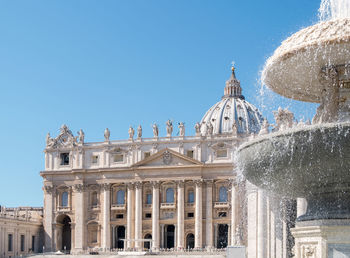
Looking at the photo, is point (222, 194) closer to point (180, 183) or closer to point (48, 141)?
point (180, 183)

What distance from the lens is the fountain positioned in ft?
33.6

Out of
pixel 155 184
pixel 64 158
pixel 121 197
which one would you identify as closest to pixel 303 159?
pixel 155 184

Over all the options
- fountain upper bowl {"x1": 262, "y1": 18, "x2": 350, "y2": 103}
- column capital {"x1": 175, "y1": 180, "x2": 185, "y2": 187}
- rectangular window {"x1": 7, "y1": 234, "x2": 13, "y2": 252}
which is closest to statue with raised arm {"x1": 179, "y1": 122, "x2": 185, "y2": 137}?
column capital {"x1": 175, "y1": 180, "x2": 185, "y2": 187}

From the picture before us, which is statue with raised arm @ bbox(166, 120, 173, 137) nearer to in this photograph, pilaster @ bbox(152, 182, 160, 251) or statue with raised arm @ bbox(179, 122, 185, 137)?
statue with raised arm @ bbox(179, 122, 185, 137)

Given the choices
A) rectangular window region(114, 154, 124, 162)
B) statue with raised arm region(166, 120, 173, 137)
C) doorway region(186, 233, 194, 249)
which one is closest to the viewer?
doorway region(186, 233, 194, 249)

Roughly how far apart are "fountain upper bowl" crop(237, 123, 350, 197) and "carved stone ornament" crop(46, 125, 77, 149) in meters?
68.1

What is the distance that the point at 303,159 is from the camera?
10367 millimetres

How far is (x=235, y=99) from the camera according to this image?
361 ft

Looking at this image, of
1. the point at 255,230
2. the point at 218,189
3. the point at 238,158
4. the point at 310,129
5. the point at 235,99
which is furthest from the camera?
the point at 235,99

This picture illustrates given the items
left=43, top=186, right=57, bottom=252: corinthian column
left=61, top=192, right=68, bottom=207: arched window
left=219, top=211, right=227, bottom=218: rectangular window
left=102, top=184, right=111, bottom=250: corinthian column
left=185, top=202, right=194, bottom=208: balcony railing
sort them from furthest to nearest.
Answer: left=61, top=192, right=68, bottom=207: arched window
left=43, top=186, right=57, bottom=252: corinthian column
left=102, top=184, right=111, bottom=250: corinthian column
left=185, top=202, right=194, bottom=208: balcony railing
left=219, top=211, right=227, bottom=218: rectangular window

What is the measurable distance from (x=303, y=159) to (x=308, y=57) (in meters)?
2.15

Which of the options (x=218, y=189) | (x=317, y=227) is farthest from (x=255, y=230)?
(x=218, y=189)

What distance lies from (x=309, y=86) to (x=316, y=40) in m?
2.10

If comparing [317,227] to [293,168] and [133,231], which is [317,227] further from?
[133,231]
